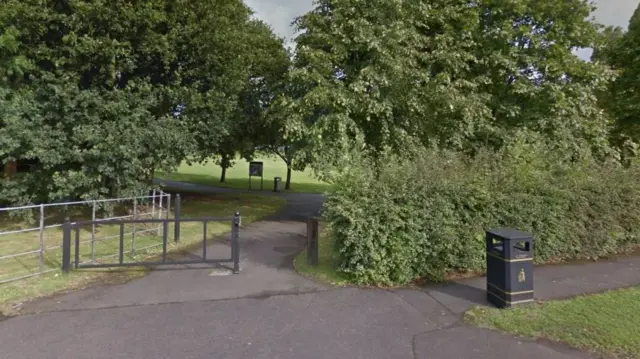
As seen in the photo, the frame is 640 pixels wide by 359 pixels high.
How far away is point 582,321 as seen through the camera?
14.3ft

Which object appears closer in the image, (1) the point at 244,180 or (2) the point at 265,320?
(2) the point at 265,320

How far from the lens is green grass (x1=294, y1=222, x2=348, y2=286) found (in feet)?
19.6

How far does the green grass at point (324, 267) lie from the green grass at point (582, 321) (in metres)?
2.08

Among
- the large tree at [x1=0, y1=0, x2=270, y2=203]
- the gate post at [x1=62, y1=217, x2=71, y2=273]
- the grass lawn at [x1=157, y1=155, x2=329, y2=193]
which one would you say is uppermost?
the large tree at [x1=0, y1=0, x2=270, y2=203]

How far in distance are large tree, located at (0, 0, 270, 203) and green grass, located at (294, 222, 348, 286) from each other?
16.7 ft

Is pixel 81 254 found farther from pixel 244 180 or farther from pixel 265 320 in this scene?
pixel 244 180

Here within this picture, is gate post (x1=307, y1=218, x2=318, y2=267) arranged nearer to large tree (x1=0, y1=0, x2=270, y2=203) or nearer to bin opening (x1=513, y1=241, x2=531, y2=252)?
bin opening (x1=513, y1=241, x2=531, y2=252)

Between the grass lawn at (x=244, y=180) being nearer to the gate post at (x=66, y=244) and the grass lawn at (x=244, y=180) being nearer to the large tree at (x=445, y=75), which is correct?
the gate post at (x=66, y=244)

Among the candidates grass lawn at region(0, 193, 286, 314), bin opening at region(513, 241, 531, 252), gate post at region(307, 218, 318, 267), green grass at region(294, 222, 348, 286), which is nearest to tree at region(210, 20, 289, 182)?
grass lawn at region(0, 193, 286, 314)

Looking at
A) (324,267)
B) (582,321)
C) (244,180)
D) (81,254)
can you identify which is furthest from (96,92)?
(244,180)

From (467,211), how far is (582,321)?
2.30 metres

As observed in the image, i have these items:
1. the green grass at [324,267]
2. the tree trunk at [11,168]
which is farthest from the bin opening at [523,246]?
the tree trunk at [11,168]

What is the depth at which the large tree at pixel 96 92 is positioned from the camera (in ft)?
29.1

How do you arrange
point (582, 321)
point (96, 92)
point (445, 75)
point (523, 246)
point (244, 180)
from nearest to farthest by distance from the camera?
point (582, 321), point (523, 246), point (445, 75), point (96, 92), point (244, 180)
